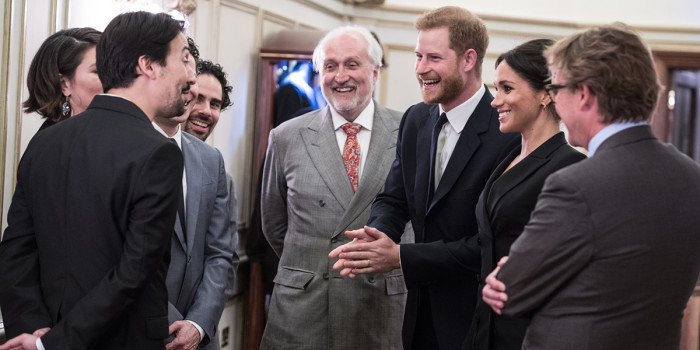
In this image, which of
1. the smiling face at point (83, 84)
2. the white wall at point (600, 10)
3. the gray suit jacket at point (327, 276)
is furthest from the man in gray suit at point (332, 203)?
the white wall at point (600, 10)

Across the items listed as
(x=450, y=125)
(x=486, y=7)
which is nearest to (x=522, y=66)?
(x=450, y=125)

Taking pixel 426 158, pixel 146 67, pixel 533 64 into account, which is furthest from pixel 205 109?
pixel 533 64

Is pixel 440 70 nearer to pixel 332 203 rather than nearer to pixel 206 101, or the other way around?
pixel 332 203

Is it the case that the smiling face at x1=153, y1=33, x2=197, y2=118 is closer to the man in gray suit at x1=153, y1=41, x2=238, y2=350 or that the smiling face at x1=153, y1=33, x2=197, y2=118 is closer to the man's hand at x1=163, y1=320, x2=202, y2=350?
the man in gray suit at x1=153, y1=41, x2=238, y2=350

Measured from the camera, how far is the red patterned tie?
10.1 feet

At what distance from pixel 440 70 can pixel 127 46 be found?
1.10m

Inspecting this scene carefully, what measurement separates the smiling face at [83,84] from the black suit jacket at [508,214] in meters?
1.27

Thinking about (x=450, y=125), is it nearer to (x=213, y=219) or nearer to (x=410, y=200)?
(x=410, y=200)

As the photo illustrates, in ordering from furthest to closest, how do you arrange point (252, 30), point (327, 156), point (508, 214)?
point (252, 30) < point (327, 156) < point (508, 214)

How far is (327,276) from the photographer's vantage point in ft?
9.73

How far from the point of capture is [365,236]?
245 cm

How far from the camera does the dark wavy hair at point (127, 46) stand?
6.36 feet

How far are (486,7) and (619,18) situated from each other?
128 cm

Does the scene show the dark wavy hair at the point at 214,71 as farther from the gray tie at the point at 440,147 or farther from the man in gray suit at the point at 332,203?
the gray tie at the point at 440,147
